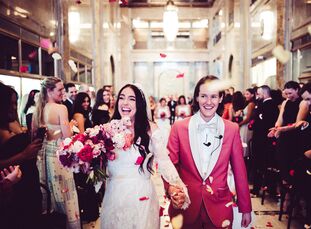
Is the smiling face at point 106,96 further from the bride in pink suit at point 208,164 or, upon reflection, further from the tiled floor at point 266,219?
the bride in pink suit at point 208,164

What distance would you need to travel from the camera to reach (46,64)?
7.45 meters

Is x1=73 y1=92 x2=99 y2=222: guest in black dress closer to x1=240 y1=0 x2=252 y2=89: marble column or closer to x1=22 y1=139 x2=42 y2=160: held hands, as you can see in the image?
x1=22 y1=139 x2=42 y2=160: held hands

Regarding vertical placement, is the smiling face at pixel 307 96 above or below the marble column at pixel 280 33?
below

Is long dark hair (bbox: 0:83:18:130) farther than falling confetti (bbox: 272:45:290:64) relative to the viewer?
No

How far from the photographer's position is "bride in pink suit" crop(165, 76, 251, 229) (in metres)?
2.37

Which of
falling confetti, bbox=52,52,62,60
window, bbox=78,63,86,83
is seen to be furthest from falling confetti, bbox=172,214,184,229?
window, bbox=78,63,86,83

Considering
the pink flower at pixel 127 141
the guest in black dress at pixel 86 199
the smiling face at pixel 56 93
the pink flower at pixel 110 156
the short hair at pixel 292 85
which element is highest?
the short hair at pixel 292 85

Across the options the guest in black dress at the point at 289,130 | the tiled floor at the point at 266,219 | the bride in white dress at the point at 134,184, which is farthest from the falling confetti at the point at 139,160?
the guest in black dress at the point at 289,130

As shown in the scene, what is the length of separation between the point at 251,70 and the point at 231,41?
12.2 ft

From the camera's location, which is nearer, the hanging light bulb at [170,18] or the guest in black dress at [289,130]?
the guest in black dress at [289,130]

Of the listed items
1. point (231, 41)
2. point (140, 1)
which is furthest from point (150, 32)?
point (231, 41)

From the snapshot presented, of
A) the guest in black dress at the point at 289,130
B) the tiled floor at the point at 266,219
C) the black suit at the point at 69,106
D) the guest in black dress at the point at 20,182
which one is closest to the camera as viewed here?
the guest in black dress at the point at 20,182

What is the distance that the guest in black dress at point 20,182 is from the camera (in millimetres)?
2318

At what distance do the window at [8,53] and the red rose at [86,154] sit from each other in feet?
11.3
